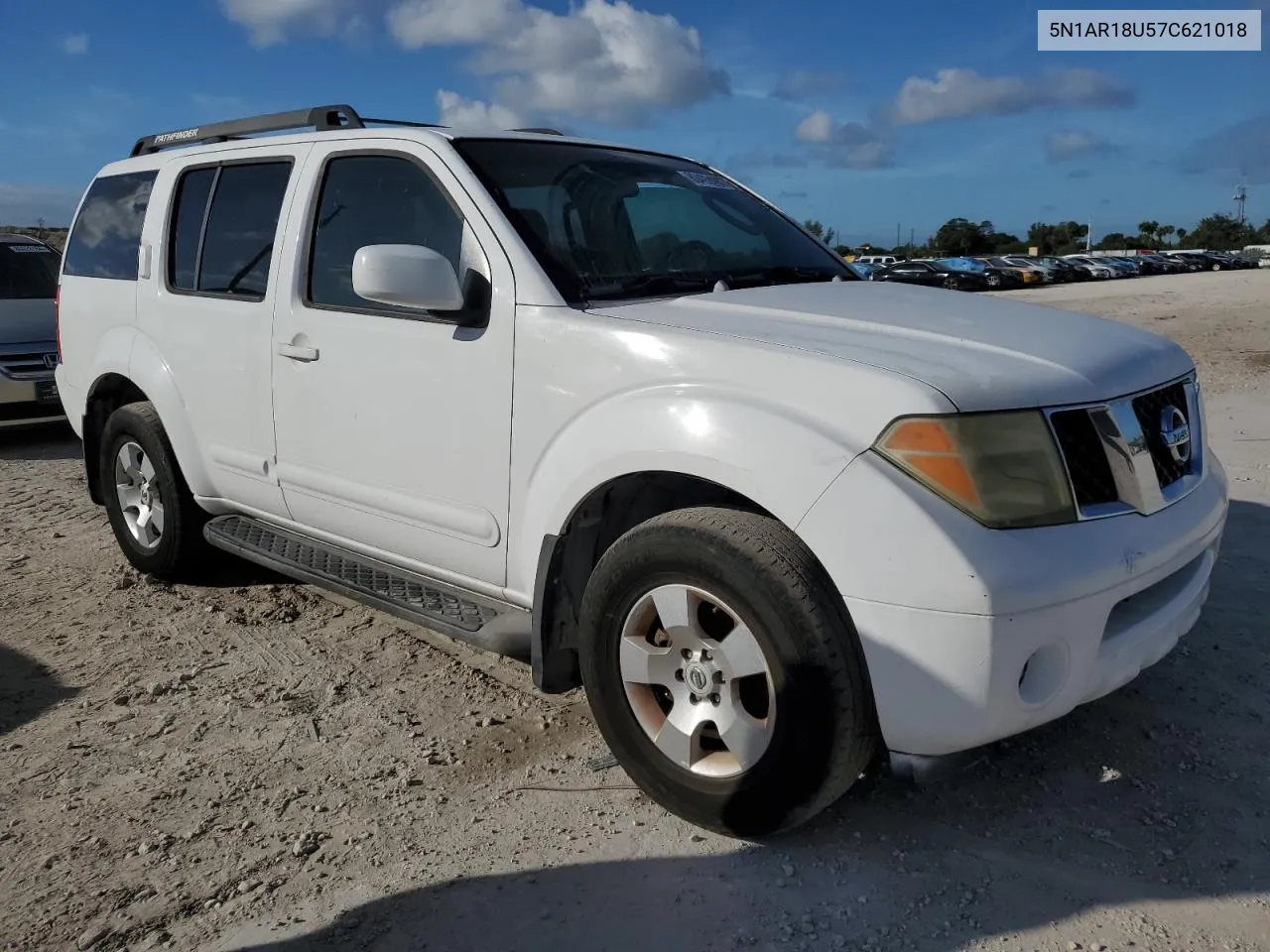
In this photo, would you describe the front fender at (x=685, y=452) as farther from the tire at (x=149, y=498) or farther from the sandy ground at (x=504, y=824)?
the tire at (x=149, y=498)

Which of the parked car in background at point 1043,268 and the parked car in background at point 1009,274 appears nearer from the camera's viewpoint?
the parked car in background at point 1009,274

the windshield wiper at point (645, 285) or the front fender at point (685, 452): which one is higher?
the windshield wiper at point (645, 285)

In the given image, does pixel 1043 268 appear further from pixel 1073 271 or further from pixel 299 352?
pixel 299 352

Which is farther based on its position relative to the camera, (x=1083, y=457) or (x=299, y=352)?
(x=299, y=352)

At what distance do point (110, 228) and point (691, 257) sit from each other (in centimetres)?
311

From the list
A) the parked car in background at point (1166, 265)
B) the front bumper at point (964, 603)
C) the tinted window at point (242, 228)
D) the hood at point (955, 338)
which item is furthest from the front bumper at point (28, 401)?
the parked car in background at point (1166, 265)

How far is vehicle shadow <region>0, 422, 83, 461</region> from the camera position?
28.1 ft

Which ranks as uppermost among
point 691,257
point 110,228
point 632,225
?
point 110,228

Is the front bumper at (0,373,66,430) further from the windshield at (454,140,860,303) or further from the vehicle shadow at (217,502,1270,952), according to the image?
the vehicle shadow at (217,502,1270,952)

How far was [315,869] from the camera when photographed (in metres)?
2.70

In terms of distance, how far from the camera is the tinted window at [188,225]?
14.8ft

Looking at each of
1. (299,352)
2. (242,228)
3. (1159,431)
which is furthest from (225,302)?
(1159,431)

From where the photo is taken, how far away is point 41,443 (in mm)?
9188

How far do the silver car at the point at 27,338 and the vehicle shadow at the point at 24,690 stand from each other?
211 inches
